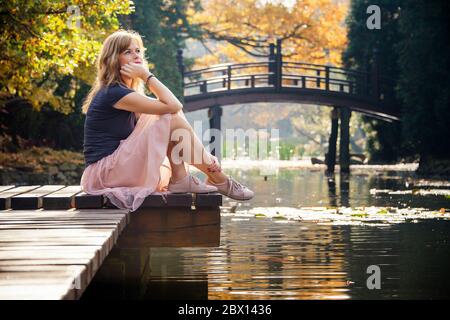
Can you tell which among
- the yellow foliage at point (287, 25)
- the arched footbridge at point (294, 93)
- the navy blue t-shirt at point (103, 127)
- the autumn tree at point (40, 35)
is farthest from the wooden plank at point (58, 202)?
the yellow foliage at point (287, 25)

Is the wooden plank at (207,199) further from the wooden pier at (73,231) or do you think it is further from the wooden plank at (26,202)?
the wooden plank at (26,202)

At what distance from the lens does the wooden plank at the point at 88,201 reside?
249 inches

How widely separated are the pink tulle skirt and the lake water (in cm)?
38

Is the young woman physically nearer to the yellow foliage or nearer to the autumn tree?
the autumn tree

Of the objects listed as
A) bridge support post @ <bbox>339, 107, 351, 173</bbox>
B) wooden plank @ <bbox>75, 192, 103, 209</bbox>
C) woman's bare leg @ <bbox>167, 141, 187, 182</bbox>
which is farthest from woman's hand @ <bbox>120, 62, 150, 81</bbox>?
bridge support post @ <bbox>339, 107, 351, 173</bbox>

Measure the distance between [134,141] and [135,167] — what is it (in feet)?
0.58

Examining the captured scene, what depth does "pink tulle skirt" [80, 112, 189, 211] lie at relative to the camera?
21.1 ft

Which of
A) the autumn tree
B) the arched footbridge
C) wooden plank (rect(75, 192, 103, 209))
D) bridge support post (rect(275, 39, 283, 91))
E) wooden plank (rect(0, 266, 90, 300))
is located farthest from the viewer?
bridge support post (rect(275, 39, 283, 91))

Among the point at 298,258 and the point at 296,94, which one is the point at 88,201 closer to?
the point at 298,258

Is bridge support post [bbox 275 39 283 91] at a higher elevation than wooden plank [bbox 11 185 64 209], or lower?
higher

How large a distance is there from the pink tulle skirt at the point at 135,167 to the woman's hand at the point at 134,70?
0.29m

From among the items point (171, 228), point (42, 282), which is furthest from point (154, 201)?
point (42, 282)

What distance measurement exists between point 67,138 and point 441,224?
38.8 feet

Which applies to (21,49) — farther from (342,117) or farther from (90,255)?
(342,117)
